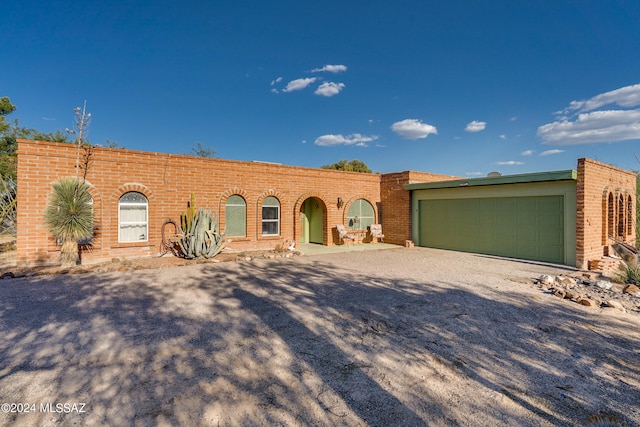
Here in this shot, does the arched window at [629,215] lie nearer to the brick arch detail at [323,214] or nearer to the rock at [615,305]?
the rock at [615,305]

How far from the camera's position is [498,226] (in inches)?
438

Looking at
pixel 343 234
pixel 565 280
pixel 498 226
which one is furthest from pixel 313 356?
pixel 343 234

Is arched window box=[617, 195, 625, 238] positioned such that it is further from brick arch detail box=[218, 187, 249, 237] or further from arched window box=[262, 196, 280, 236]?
brick arch detail box=[218, 187, 249, 237]

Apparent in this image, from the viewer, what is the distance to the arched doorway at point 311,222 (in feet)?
49.5

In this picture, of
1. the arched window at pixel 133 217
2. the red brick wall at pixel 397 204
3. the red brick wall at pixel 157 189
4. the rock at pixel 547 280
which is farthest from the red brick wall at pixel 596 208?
the arched window at pixel 133 217

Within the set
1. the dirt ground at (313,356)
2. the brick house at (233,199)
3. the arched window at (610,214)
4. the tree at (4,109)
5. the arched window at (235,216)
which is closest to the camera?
the dirt ground at (313,356)

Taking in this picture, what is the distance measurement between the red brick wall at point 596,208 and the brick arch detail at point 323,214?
348 inches

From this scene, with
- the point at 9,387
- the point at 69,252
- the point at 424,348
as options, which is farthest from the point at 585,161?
the point at 69,252

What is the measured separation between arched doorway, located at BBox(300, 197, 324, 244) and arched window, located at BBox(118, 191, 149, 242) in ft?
23.0

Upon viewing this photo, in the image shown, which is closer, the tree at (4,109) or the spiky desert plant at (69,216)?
the spiky desert plant at (69,216)

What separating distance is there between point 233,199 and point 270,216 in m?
1.71

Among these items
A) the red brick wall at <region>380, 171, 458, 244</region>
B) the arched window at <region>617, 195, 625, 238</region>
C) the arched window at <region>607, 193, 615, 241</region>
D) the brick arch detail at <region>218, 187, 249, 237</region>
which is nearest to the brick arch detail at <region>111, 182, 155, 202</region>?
the brick arch detail at <region>218, 187, 249, 237</region>

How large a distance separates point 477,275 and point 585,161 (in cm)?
477

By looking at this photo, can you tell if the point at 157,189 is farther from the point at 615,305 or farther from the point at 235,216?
the point at 615,305
